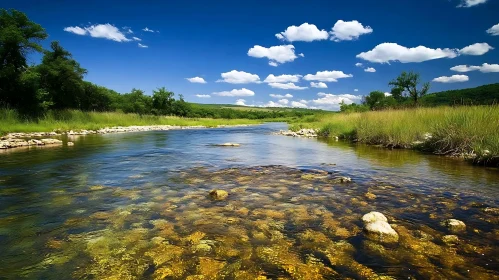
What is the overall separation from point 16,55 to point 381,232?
3083cm

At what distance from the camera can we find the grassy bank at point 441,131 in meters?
8.76

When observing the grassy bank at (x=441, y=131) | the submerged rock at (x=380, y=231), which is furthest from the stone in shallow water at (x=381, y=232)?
the grassy bank at (x=441, y=131)

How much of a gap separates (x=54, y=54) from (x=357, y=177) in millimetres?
35867

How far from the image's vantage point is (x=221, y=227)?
11.8 feet

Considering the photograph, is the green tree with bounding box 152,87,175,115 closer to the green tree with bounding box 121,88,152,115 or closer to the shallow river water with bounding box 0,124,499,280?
the green tree with bounding box 121,88,152,115

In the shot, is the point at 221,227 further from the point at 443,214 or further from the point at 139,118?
the point at 139,118

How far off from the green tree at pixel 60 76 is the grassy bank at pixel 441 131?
30.0 m

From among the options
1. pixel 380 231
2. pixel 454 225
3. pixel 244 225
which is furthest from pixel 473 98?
pixel 244 225

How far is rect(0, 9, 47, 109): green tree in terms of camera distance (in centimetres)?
2227

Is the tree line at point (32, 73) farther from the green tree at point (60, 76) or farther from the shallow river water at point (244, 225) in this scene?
the shallow river water at point (244, 225)

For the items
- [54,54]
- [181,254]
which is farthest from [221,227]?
[54,54]

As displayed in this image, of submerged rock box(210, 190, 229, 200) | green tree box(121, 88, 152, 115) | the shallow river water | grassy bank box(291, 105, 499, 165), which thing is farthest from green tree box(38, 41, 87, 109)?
submerged rock box(210, 190, 229, 200)

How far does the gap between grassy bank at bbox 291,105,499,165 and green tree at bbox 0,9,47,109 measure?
26867 millimetres

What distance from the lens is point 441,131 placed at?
10859 mm
